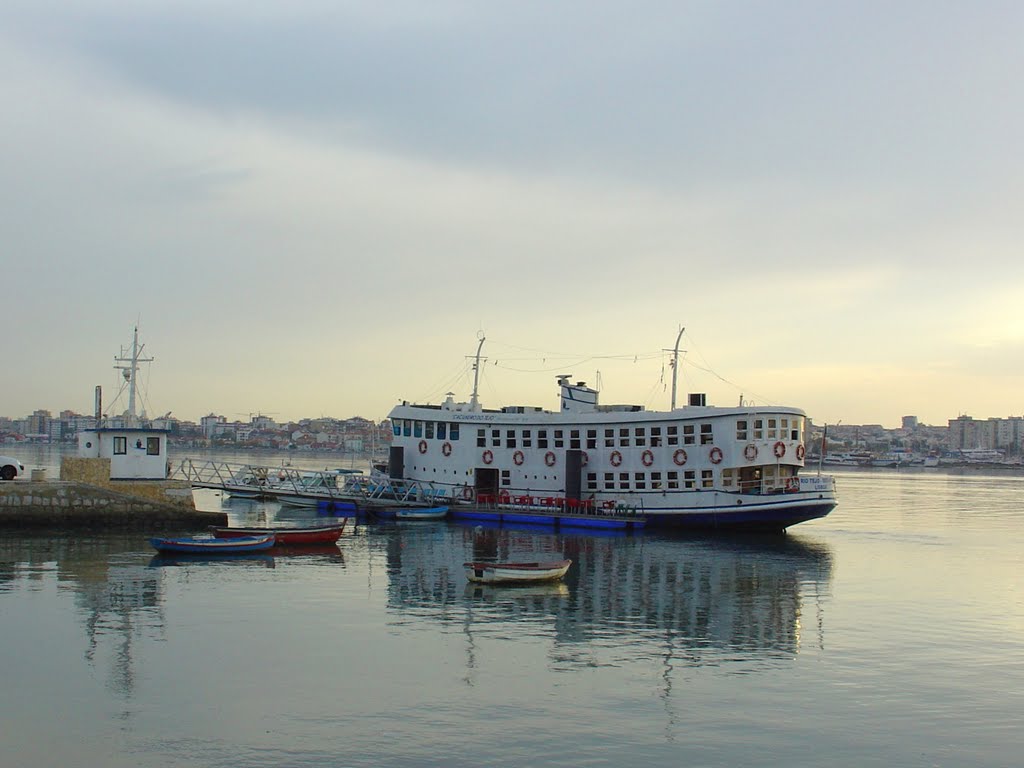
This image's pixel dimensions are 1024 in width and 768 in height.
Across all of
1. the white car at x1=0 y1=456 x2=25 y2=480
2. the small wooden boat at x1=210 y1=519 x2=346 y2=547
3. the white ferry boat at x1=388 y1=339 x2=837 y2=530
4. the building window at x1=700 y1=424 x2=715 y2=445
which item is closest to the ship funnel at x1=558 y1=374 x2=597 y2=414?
the white ferry boat at x1=388 y1=339 x2=837 y2=530

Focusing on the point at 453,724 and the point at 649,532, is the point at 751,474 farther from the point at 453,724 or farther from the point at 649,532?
the point at 453,724

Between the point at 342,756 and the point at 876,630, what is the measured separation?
17.1 meters

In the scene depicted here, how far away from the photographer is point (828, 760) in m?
16.6

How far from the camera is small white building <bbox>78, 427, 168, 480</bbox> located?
154ft

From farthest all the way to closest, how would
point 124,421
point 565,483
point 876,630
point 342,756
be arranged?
1. point 565,483
2. point 124,421
3. point 876,630
4. point 342,756

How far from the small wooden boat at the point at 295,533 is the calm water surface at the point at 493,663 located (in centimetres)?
256

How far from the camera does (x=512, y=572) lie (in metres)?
32.5

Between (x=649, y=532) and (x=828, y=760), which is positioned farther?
(x=649, y=532)

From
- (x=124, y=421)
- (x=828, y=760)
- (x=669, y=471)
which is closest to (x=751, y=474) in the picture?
(x=669, y=471)

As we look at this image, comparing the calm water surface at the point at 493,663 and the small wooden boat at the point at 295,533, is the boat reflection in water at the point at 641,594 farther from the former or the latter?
the small wooden boat at the point at 295,533

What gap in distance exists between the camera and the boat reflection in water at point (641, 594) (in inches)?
996

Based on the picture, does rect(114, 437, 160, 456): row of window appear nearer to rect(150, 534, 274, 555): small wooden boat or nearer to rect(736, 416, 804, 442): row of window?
rect(150, 534, 274, 555): small wooden boat

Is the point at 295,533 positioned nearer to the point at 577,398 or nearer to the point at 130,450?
the point at 130,450

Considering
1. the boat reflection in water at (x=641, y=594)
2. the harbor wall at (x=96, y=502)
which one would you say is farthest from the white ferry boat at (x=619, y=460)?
the harbor wall at (x=96, y=502)
